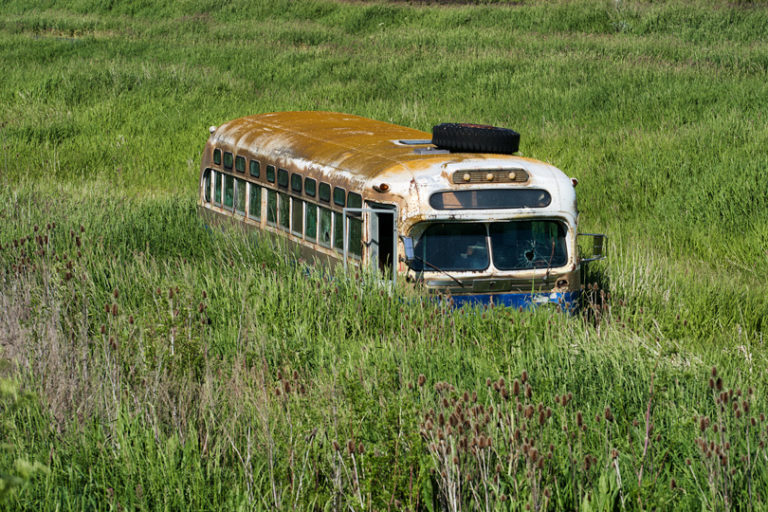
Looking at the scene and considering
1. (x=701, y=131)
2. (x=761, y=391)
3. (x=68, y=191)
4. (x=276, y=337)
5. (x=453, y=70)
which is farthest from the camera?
(x=453, y=70)

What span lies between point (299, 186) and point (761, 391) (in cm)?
621

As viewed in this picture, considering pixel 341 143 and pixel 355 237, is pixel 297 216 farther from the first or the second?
pixel 355 237

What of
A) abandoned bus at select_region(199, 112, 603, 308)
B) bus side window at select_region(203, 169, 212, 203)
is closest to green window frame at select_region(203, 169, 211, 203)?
bus side window at select_region(203, 169, 212, 203)

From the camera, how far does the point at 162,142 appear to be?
20344mm

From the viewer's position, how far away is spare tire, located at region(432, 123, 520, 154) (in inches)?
395

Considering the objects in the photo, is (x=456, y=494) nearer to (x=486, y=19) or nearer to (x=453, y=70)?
(x=453, y=70)

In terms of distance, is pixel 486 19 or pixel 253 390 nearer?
pixel 253 390

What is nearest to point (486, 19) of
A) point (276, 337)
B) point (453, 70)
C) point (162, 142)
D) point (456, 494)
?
point (453, 70)

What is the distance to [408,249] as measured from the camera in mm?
8867

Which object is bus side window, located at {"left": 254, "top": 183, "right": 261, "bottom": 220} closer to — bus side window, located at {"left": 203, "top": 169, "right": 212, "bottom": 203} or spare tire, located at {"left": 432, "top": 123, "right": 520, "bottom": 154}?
bus side window, located at {"left": 203, "top": 169, "right": 212, "bottom": 203}

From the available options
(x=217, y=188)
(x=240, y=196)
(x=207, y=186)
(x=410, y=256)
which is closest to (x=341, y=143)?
(x=240, y=196)

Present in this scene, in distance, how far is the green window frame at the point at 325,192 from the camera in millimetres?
10349

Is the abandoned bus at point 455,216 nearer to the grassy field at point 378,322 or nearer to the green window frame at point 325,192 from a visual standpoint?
the green window frame at point 325,192

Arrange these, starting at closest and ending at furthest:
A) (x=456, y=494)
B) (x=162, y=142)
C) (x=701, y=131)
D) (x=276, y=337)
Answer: (x=456, y=494)
(x=276, y=337)
(x=701, y=131)
(x=162, y=142)
